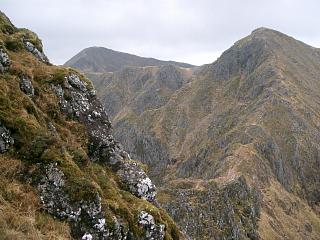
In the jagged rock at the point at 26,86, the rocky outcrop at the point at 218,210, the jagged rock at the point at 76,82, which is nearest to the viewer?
→ the jagged rock at the point at 26,86

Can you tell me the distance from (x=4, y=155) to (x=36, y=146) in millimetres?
1400

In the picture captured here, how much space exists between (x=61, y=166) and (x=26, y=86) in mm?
6189

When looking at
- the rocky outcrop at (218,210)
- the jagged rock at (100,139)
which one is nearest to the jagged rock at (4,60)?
the jagged rock at (100,139)

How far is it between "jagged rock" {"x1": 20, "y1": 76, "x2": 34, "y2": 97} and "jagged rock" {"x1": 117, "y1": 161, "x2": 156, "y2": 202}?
20.8 feet

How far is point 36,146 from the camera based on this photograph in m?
20.9

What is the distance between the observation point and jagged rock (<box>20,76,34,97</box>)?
80.9 feet

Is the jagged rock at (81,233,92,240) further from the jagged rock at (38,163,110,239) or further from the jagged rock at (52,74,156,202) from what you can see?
the jagged rock at (52,74,156,202)

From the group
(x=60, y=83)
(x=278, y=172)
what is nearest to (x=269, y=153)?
(x=278, y=172)

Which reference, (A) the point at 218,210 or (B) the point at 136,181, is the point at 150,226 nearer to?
(B) the point at 136,181

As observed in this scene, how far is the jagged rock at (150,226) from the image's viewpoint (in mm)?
22750

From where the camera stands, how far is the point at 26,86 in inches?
980

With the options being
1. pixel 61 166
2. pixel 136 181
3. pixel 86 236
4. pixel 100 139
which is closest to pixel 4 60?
pixel 100 139

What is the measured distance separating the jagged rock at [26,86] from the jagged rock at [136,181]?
6352 mm

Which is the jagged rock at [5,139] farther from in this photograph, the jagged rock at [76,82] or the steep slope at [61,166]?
the jagged rock at [76,82]
